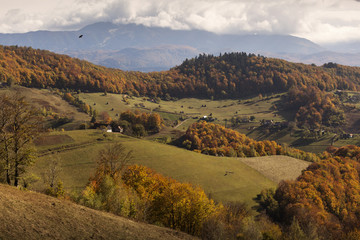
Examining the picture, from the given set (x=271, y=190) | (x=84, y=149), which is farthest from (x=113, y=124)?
(x=271, y=190)

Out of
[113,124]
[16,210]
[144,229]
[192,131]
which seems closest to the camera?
[16,210]

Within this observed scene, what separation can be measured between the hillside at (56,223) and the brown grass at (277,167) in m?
79.4

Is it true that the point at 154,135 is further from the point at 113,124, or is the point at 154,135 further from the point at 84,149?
the point at 84,149

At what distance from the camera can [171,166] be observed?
93.5m

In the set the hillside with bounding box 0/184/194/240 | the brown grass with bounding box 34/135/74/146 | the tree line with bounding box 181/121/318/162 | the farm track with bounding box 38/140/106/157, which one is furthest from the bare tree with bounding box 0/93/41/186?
the tree line with bounding box 181/121/318/162

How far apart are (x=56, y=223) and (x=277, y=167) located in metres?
104

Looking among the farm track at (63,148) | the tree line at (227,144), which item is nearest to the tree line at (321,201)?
the tree line at (227,144)

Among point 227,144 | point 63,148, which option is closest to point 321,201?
point 63,148

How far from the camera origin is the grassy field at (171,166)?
79.8 meters

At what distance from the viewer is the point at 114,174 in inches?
2473

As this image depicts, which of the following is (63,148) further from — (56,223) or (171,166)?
(56,223)

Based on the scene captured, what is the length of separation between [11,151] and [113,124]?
421ft

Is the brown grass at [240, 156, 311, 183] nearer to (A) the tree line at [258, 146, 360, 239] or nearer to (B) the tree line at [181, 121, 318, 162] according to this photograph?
(A) the tree line at [258, 146, 360, 239]

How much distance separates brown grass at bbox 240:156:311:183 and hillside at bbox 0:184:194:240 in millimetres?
79351
